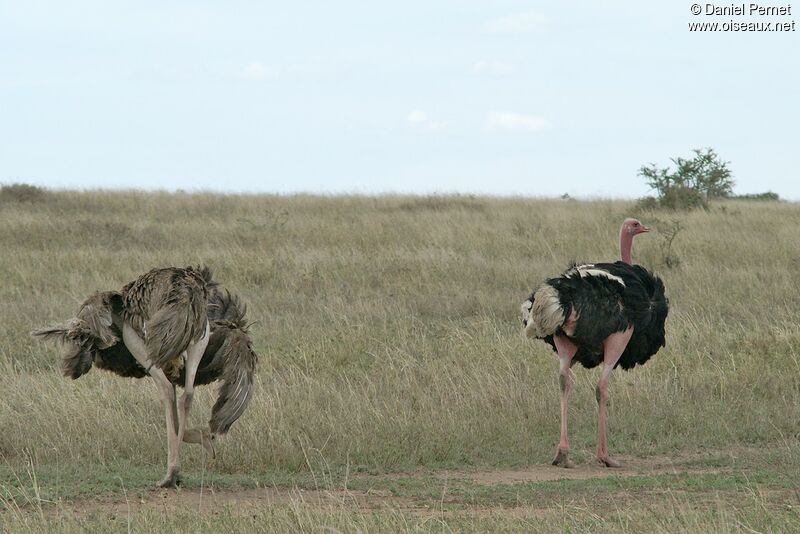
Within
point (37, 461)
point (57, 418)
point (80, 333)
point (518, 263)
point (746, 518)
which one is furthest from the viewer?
point (518, 263)

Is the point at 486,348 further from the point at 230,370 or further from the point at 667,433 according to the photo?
the point at 230,370

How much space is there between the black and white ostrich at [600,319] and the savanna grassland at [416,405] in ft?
1.71

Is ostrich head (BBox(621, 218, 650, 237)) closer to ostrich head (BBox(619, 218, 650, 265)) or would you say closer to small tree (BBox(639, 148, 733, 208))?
ostrich head (BBox(619, 218, 650, 265))

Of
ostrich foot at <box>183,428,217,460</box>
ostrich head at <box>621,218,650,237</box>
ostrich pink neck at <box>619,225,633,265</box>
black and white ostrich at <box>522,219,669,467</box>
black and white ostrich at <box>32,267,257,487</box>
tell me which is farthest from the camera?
ostrich head at <box>621,218,650,237</box>

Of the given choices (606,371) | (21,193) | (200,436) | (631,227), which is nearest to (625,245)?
(631,227)

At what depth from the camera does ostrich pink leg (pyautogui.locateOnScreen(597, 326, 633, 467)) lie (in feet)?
23.4

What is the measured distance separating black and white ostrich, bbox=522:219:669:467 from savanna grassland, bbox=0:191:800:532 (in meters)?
0.52

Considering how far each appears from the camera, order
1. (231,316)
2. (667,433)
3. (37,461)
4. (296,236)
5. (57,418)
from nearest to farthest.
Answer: (231,316), (37,461), (57,418), (667,433), (296,236)

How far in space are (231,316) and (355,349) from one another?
10.3ft

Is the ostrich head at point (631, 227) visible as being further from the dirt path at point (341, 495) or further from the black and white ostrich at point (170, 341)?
the black and white ostrich at point (170, 341)

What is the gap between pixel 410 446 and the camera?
23.7 ft

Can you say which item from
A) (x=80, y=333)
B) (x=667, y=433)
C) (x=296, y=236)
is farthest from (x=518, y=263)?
(x=80, y=333)

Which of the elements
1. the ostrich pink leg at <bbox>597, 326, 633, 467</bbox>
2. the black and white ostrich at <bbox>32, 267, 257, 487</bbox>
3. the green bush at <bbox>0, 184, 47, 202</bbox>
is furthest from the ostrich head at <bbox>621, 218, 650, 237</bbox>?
the green bush at <bbox>0, 184, 47, 202</bbox>

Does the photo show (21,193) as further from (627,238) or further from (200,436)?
(200,436)
